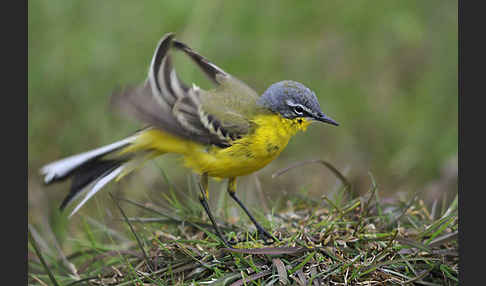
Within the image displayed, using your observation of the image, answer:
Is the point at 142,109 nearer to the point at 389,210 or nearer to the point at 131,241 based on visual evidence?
the point at 131,241

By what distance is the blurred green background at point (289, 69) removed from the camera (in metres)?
5.54

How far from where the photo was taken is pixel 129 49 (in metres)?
5.86

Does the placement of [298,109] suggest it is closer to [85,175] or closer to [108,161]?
[108,161]

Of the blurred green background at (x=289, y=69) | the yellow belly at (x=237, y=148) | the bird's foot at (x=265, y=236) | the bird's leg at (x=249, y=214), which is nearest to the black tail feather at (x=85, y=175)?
the yellow belly at (x=237, y=148)

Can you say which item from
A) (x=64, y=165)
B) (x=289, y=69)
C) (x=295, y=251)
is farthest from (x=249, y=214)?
(x=289, y=69)

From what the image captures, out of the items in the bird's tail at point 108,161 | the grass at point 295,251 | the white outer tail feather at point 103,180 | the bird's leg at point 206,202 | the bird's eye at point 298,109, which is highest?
the bird's eye at point 298,109

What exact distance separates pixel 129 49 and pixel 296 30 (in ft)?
5.74

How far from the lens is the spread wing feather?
125 inches

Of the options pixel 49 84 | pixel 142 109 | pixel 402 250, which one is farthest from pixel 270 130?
pixel 49 84

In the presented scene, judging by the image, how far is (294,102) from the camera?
3.33 metres

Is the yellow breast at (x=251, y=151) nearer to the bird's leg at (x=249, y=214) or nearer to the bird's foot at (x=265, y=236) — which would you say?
the bird's leg at (x=249, y=214)

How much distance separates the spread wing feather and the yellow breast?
2.4 inches

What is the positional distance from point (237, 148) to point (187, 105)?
0.41 meters

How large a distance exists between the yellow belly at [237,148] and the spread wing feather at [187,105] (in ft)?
0.20
